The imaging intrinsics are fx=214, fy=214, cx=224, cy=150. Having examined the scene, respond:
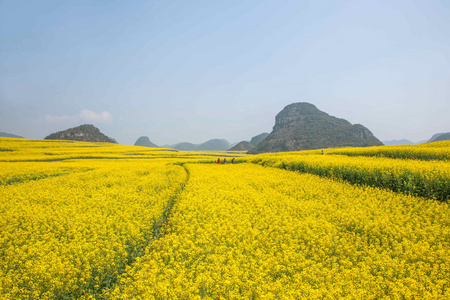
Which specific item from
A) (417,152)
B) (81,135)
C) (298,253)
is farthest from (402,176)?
(81,135)

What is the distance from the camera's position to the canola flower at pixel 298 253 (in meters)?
4.20

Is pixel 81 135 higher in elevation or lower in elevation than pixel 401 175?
higher

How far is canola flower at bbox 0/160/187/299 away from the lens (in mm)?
4730

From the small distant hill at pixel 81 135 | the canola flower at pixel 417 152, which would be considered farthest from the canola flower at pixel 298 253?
the small distant hill at pixel 81 135

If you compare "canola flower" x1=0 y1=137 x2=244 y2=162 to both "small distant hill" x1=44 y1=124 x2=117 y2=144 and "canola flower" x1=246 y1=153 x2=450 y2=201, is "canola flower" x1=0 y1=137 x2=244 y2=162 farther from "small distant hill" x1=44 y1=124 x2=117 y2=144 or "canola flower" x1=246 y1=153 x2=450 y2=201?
"small distant hill" x1=44 y1=124 x2=117 y2=144

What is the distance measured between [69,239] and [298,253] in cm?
674

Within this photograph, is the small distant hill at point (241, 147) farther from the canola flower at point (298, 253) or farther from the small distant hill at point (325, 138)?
the canola flower at point (298, 253)

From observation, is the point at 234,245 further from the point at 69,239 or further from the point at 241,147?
the point at 241,147

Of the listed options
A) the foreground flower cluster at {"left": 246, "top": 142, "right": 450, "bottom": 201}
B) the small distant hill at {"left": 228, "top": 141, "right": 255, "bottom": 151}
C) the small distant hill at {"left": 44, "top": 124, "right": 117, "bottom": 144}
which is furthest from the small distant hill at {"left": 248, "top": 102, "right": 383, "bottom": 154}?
the small distant hill at {"left": 44, "top": 124, "right": 117, "bottom": 144}

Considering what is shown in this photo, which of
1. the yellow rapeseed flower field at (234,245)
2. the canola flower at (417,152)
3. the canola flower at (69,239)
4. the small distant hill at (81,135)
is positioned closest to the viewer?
the yellow rapeseed flower field at (234,245)

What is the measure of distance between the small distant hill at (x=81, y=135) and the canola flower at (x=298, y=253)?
154 m

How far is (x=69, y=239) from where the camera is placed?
6500 millimetres

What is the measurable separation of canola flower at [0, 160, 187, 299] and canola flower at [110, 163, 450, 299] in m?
0.74

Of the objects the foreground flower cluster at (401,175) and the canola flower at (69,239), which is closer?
the canola flower at (69,239)
